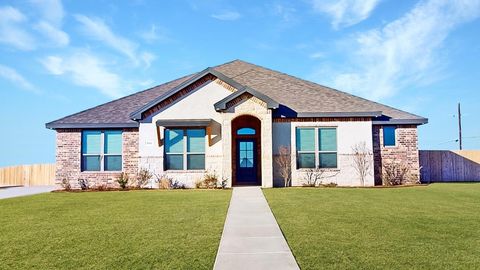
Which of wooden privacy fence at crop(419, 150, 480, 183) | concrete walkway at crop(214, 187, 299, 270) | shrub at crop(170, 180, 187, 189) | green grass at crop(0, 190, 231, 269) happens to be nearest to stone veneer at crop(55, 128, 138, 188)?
shrub at crop(170, 180, 187, 189)

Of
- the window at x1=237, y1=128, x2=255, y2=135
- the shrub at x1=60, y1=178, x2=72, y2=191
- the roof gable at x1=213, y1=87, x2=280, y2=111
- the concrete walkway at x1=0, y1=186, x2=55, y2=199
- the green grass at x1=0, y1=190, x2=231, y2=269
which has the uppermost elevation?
the roof gable at x1=213, y1=87, x2=280, y2=111

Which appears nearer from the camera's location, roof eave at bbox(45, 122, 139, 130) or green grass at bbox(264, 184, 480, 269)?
green grass at bbox(264, 184, 480, 269)

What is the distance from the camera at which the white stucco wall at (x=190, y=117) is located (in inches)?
709

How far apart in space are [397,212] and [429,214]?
80 centimetres

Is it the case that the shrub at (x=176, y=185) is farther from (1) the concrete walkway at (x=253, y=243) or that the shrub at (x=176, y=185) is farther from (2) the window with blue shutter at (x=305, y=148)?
(1) the concrete walkway at (x=253, y=243)

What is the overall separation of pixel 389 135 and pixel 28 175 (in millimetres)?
24307

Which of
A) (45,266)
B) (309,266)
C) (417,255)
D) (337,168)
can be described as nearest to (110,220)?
(45,266)

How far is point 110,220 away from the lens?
9281 mm

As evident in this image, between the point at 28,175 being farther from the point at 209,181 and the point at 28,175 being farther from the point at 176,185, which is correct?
the point at 209,181

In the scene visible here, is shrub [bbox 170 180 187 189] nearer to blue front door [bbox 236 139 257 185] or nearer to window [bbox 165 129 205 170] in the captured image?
window [bbox 165 129 205 170]

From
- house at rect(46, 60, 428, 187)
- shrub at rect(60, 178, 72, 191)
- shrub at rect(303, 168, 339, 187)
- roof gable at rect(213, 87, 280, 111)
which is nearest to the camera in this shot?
roof gable at rect(213, 87, 280, 111)

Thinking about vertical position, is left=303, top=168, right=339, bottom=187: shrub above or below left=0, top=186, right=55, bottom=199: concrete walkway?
above

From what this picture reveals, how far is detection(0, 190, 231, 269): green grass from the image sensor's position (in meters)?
5.71

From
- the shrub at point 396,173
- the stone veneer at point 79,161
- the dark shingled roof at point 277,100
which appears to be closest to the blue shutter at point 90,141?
the stone veneer at point 79,161
